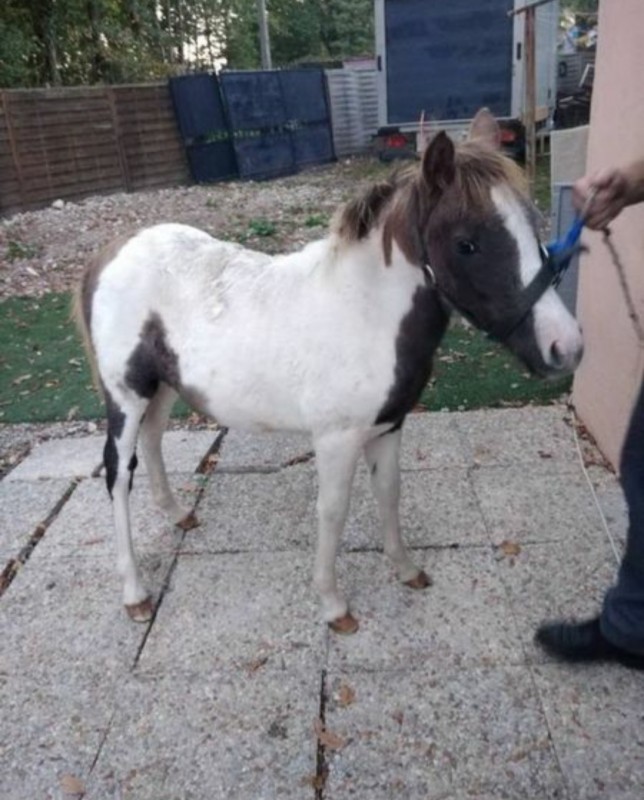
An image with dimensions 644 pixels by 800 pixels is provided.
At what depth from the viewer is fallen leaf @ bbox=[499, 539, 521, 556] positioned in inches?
117

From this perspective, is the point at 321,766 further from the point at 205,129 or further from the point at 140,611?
the point at 205,129

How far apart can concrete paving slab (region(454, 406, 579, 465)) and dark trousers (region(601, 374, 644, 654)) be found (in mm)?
1586

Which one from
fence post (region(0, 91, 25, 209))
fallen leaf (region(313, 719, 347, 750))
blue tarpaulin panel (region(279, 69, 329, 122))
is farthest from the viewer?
blue tarpaulin panel (region(279, 69, 329, 122))

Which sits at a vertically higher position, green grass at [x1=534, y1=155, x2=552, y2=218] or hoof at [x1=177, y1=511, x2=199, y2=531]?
green grass at [x1=534, y1=155, x2=552, y2=218]

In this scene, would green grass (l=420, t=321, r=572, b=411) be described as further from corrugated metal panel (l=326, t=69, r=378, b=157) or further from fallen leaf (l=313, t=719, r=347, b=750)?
corrugated metal panel (l=326, t=69, r=378, b=157)

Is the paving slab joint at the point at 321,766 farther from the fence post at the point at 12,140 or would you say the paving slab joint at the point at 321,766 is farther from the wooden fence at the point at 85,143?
the fence post at the point at 12,140

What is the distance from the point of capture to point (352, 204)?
222 cm

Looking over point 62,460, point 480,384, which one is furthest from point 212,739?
point 480,384

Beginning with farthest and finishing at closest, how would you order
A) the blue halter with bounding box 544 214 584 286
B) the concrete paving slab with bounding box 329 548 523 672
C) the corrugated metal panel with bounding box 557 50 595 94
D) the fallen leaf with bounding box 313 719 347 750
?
the corrugated metal panel with bounding box 557 50 595 94 < the concrete paving slab with bounding box 329 548 523 672 < the fallen leaf with bounding box 313 719 347 750 < the blue halter with bounding box 544 214 584 286

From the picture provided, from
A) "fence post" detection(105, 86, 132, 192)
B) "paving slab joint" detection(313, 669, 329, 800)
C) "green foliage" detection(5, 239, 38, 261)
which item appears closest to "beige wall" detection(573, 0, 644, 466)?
"paving slab joint" detection(313, 669, 329, 800)

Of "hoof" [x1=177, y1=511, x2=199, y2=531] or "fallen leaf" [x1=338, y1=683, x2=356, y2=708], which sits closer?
"fallen leaf" [x1=338, y1=683, x2=356, y2=708]

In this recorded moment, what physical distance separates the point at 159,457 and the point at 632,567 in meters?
2.09

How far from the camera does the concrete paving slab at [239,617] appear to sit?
8.32 ft

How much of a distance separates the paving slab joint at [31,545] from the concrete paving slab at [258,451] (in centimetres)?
81
